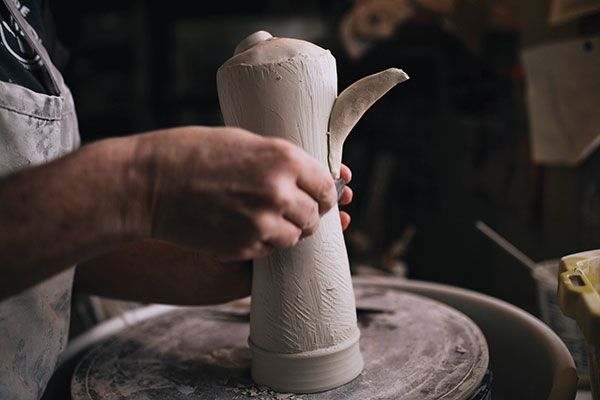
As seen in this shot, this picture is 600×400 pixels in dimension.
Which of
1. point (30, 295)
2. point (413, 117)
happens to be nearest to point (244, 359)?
point (30, 295)

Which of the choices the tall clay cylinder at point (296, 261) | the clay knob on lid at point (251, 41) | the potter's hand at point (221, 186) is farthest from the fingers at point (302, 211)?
the clay knob on lid at point (251, 41)

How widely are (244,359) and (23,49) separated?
642 mm

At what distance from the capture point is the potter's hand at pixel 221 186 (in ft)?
1.72

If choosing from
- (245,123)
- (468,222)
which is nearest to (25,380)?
(245,123)

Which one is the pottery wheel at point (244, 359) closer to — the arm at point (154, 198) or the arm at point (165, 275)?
the arm at point (165, 275)

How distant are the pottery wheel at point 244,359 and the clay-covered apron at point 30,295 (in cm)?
7

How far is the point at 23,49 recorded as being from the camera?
2.60 feet

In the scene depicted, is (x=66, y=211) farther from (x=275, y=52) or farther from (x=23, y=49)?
(x=23, y=49)

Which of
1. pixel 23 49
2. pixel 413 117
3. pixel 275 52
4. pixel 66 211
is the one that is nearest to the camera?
pixel 66 211

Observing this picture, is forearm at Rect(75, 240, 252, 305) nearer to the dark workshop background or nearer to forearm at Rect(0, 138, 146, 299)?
forearm at Rect(0, 138, 146, 299)

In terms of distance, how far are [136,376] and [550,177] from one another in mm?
1305

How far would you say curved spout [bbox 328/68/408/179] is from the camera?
664mm

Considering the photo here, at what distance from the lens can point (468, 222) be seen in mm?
2469

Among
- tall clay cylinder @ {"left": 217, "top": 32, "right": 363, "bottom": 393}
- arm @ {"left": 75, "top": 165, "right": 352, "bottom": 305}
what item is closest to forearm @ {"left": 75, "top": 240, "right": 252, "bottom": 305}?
arm @ {"left": 75, "top": 165, "right": 352, "bottom": 305}
